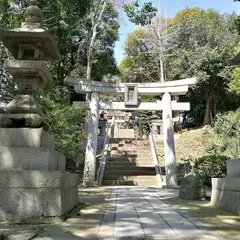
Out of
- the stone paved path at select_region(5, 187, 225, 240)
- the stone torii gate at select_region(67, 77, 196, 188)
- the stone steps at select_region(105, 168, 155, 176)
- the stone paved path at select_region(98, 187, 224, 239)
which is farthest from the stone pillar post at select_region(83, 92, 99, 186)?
the stone paved path at select_region(5, 187, 225, 240)

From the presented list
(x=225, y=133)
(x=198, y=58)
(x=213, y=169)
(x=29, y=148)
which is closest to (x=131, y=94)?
(x=213, y=169)

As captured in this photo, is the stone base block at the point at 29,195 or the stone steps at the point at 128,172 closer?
the stone base block at the point at 29,195

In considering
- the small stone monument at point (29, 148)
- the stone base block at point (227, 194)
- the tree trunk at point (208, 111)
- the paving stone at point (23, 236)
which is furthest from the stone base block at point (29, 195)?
the tree trunk at point (208, 111)

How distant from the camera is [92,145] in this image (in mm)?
12680

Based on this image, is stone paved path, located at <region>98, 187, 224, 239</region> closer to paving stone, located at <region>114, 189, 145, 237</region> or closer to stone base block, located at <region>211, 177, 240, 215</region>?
paving stone, located at <region>114, 189, 145, 237</region>

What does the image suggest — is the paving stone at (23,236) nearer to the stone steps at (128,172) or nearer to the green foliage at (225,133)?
the stone steps at (128,172)

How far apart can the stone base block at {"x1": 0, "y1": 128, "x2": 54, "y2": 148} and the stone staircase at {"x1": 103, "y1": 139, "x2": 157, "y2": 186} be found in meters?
9.05

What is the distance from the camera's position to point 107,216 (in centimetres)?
426

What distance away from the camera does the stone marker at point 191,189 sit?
22.5ft

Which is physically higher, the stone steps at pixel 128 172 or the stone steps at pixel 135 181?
the stone steps at pixel 128 172

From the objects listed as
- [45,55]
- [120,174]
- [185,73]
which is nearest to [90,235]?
[45,55]

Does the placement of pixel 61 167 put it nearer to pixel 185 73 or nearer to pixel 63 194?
pixel 63 194

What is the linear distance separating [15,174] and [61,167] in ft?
3.45

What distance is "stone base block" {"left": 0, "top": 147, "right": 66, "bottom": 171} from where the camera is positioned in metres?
4.05
